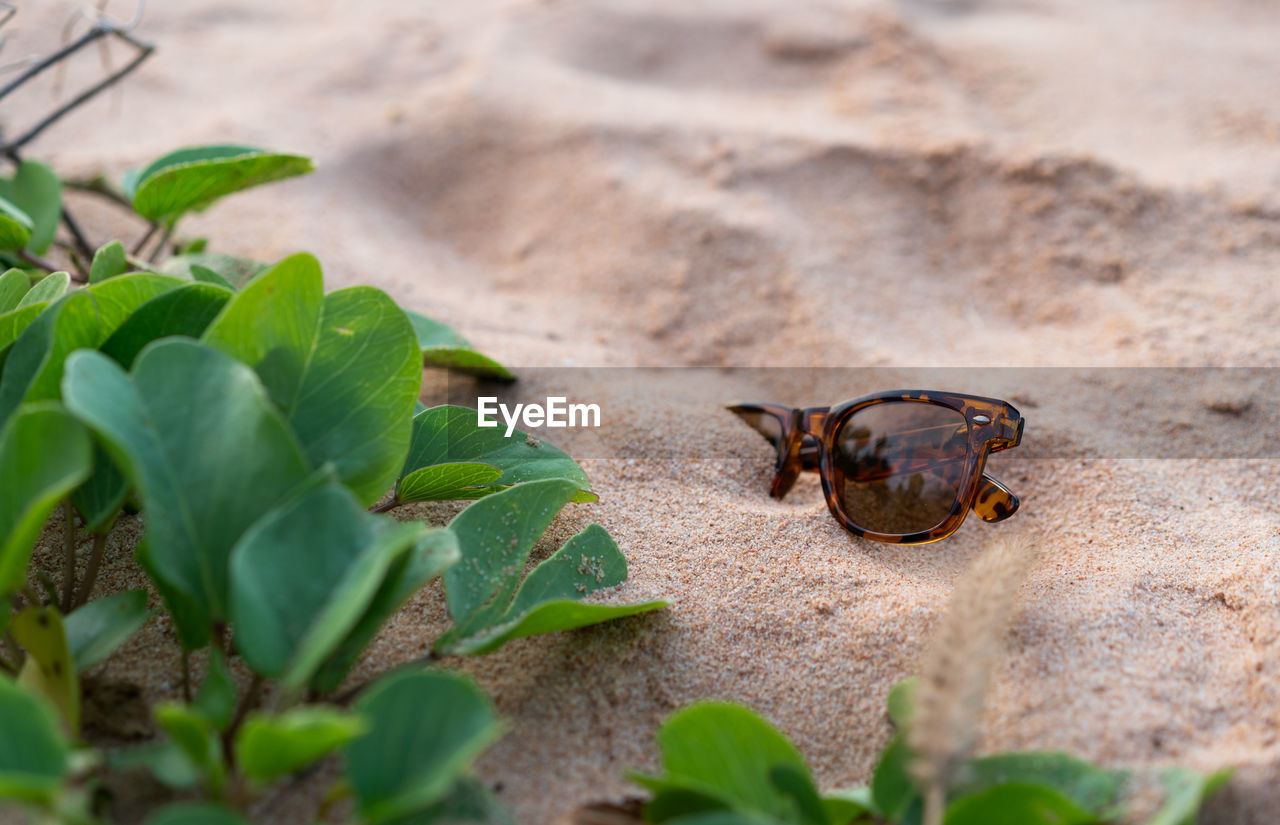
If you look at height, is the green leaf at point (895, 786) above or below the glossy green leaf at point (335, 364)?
below

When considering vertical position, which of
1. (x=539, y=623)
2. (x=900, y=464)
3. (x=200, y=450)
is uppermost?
(x=200, y=450)

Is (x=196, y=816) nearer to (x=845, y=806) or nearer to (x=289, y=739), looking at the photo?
(x=289, y=739)

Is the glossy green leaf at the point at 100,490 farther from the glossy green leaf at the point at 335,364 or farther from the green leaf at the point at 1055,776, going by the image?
the green leaf at the point at 1055,776

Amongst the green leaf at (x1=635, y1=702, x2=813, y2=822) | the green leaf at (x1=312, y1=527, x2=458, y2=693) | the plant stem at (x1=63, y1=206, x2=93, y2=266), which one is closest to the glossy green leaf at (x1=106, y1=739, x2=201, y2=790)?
the green leaf at (x1=312, y1=527, x2=458, y2=693)

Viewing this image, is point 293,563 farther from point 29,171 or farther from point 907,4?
point 907,4

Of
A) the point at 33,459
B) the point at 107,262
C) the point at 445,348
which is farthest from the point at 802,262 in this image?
the point at 33,459

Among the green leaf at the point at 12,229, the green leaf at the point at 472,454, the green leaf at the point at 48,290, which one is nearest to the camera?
the green leaf at the point at 48,290

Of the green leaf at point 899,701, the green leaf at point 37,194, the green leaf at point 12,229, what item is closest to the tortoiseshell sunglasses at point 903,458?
the green leaf at point 899,701
